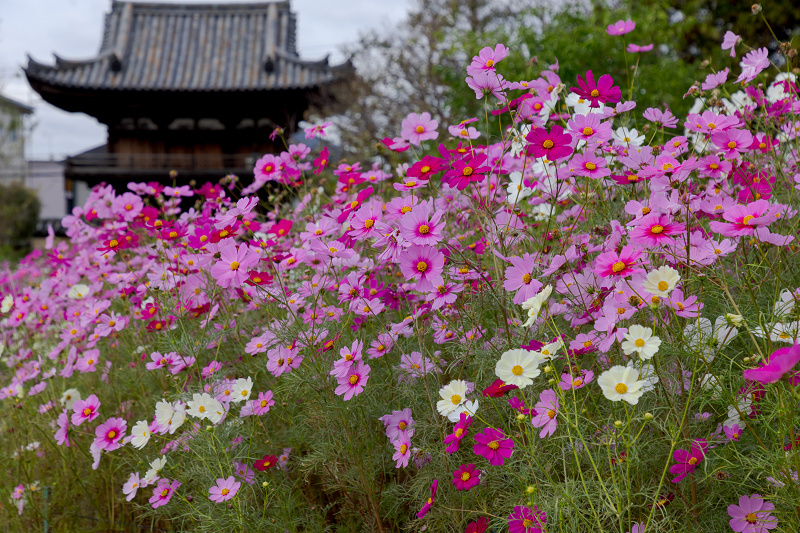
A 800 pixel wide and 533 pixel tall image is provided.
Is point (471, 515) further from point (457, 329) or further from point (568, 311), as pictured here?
point (568, 311)

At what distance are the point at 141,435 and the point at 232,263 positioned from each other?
0.63 m

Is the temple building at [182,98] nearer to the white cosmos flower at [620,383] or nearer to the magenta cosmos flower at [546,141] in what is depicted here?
the magenta cosmos flower at [546,141]

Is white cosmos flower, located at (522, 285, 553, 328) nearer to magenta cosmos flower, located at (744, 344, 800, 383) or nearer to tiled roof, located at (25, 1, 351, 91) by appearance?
magenta cosmos flower, located at (744, 344, 800, 383)

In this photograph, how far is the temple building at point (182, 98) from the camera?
10.7m

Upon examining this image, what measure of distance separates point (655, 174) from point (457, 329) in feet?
1.77

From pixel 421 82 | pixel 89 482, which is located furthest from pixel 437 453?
pixel 421 82

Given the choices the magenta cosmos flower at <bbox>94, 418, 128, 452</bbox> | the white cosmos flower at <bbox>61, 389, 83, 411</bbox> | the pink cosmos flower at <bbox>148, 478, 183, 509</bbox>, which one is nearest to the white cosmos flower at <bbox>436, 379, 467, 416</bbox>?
the pink cosmos flower at <bbox>148, 478, 183, 509</bbox>

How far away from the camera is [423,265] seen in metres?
1.15

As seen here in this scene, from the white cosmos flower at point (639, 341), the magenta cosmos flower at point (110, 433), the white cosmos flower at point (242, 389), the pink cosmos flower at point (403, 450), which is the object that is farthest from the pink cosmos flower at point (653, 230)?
the magenta cosmos flower at point (110, 433)

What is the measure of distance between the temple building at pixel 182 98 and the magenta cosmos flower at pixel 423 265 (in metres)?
9.78

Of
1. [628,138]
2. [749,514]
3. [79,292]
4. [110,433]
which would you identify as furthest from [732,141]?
[79,292]

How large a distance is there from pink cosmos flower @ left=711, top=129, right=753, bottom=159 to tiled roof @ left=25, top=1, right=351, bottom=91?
31.4 ft

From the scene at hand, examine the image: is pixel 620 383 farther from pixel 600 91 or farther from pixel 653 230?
pixel 600 91

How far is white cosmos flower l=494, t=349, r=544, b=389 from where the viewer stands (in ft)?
3.03
